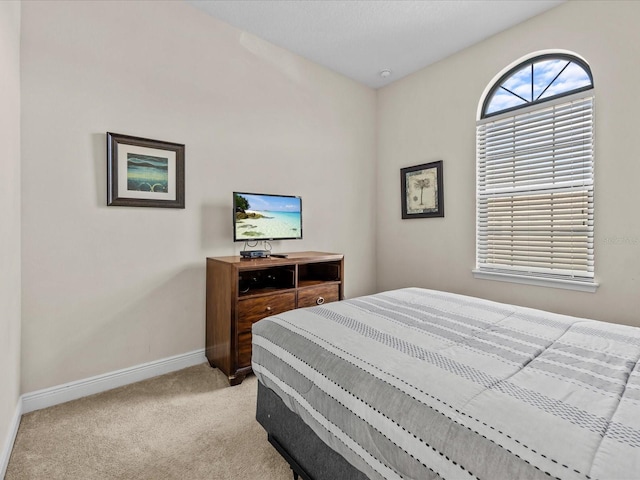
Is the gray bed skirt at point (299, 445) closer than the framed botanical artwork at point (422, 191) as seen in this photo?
Yes

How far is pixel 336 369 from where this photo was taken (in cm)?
116

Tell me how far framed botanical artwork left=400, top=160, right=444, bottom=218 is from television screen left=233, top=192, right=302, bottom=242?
138 cm

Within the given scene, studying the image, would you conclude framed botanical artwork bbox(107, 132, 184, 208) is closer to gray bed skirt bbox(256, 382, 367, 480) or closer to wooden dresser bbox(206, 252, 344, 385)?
wooden dresser bbox(206, 252, 344, 385)

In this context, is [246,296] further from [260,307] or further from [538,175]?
[538,175]

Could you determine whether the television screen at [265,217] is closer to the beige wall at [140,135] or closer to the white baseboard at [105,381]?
the beige wall at [140,135]

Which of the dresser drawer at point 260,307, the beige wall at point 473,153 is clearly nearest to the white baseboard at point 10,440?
the dresser drawer at point 260,307

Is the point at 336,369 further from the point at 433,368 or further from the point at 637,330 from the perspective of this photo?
the point at 637,330

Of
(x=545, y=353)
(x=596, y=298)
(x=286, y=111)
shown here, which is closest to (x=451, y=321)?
(x=545, y=353)

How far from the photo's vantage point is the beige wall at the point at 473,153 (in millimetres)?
2295

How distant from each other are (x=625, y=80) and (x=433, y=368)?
2644 millimetres

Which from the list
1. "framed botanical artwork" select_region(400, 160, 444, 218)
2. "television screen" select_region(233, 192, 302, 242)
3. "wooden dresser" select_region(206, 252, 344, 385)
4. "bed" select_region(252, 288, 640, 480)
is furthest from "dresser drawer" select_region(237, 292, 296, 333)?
"framed botanical artwork" select_region(400, 160, 444, 218)

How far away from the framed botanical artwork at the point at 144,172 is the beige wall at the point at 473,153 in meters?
2.42

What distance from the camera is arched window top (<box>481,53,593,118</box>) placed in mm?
2586

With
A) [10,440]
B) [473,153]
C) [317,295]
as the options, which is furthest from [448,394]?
[473,153]
